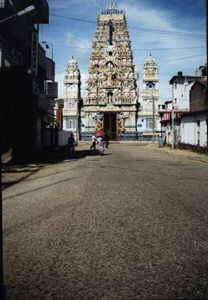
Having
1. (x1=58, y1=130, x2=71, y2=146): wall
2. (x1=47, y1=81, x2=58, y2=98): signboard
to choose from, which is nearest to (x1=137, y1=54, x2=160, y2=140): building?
(x1=58, y1=130, x2=71, y2=146): wall

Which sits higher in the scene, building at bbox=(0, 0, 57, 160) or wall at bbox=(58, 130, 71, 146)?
building at bbox=(0, 0, 57, 160)

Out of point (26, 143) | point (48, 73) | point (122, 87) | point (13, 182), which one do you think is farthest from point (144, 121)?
point (13, 182)

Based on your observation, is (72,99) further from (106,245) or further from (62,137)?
(106,245)

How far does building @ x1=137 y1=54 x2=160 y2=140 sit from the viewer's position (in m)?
55.6

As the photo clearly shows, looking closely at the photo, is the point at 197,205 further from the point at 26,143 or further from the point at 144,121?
the point at 144,121

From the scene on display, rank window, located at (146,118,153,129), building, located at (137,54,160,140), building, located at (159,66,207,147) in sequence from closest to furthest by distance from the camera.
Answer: building, located at (159,66,207,147) → window, located at (146,118,153,129) → building, located at (137,54,160,140)

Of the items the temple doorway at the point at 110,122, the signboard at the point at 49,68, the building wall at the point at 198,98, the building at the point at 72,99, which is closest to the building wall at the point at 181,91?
the building wall at the point at 198,98

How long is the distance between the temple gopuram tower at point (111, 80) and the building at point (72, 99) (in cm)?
154

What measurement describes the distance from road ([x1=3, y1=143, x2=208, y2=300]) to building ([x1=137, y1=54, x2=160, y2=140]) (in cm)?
4825

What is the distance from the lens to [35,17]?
23.3 meters

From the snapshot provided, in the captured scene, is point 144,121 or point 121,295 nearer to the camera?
point 121,295

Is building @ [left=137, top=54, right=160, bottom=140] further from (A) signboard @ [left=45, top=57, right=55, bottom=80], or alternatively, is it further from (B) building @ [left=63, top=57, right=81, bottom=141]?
(A) signboard @ [left=45, top=57, right=55, bottom=80]

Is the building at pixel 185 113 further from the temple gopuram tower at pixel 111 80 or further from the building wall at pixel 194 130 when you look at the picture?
the temple gopuram tower at pixel 111 80

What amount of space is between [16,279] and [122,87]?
55200 millimetres
